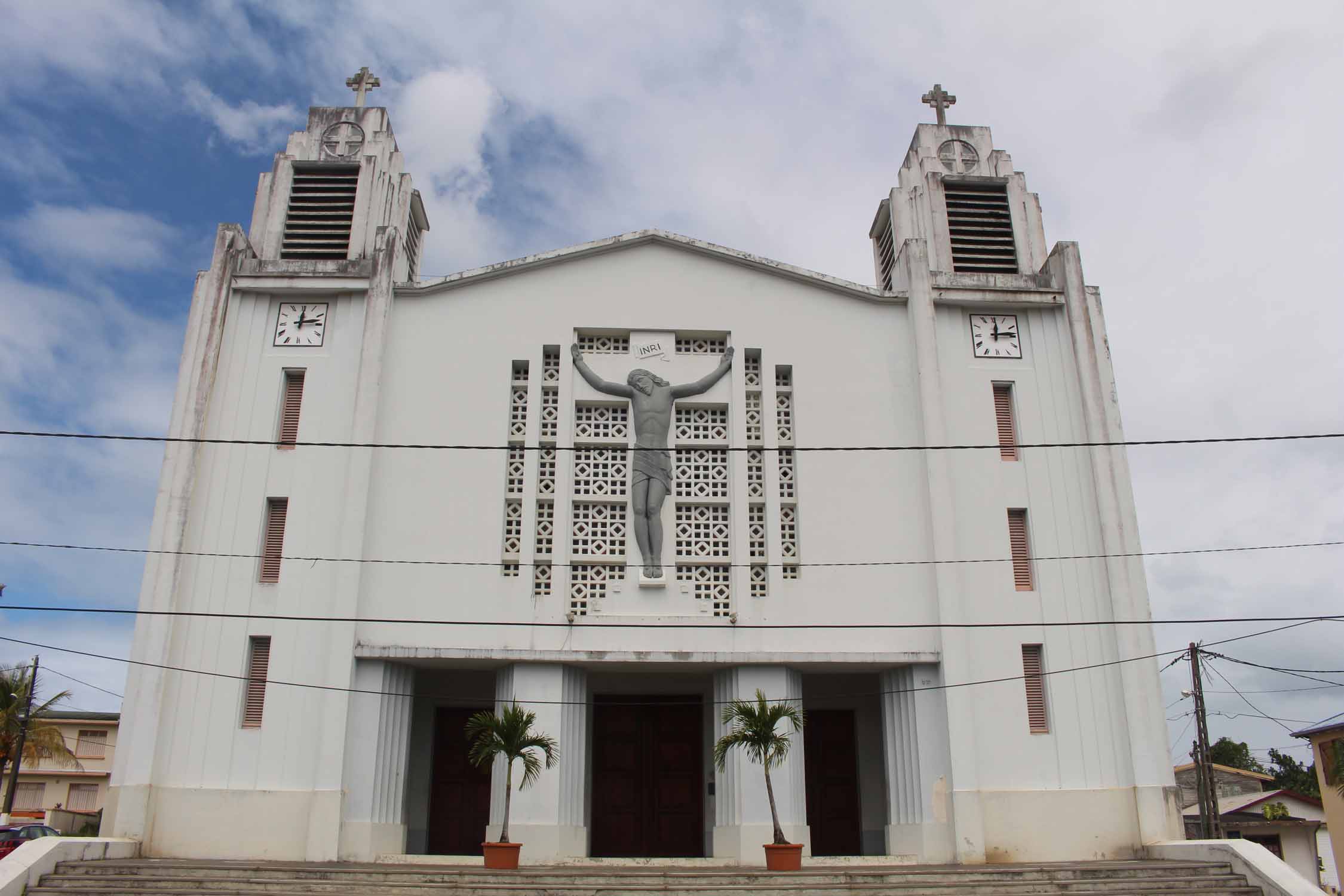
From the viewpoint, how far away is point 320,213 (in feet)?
62.0

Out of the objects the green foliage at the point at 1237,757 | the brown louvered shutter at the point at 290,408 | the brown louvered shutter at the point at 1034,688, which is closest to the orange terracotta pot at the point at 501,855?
the brown louvered shutter at the point at 290,408

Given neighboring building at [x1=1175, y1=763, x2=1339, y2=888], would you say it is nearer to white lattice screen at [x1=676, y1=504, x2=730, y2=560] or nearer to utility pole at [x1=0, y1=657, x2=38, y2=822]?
white lattice screen at [x1=676, y1=504, x2=730, y2=560]

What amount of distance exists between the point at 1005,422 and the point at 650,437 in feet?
19.5

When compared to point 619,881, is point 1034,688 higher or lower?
higher

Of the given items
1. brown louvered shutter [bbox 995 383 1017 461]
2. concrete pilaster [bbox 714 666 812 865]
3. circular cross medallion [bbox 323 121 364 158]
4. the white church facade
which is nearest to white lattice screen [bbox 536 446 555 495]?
the white church facade

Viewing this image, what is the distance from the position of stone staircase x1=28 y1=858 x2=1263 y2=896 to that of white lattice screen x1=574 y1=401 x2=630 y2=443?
21.8 feet

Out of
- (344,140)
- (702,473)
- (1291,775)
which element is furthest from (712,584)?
(1291,775)

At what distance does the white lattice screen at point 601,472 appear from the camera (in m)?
17.2

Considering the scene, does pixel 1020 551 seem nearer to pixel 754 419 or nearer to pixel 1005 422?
pixel 1005 422

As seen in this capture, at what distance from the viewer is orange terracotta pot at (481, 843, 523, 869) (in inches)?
547

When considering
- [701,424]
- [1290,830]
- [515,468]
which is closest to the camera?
[515,468]

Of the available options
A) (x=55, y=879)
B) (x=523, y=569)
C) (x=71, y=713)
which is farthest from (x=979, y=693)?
(x=71, y=713)

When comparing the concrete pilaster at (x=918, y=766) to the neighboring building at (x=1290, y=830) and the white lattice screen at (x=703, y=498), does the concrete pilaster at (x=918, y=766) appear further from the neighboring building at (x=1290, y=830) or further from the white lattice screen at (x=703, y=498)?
the neighboring building at (x=1290, y=830)

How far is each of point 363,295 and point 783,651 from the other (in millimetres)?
8930
